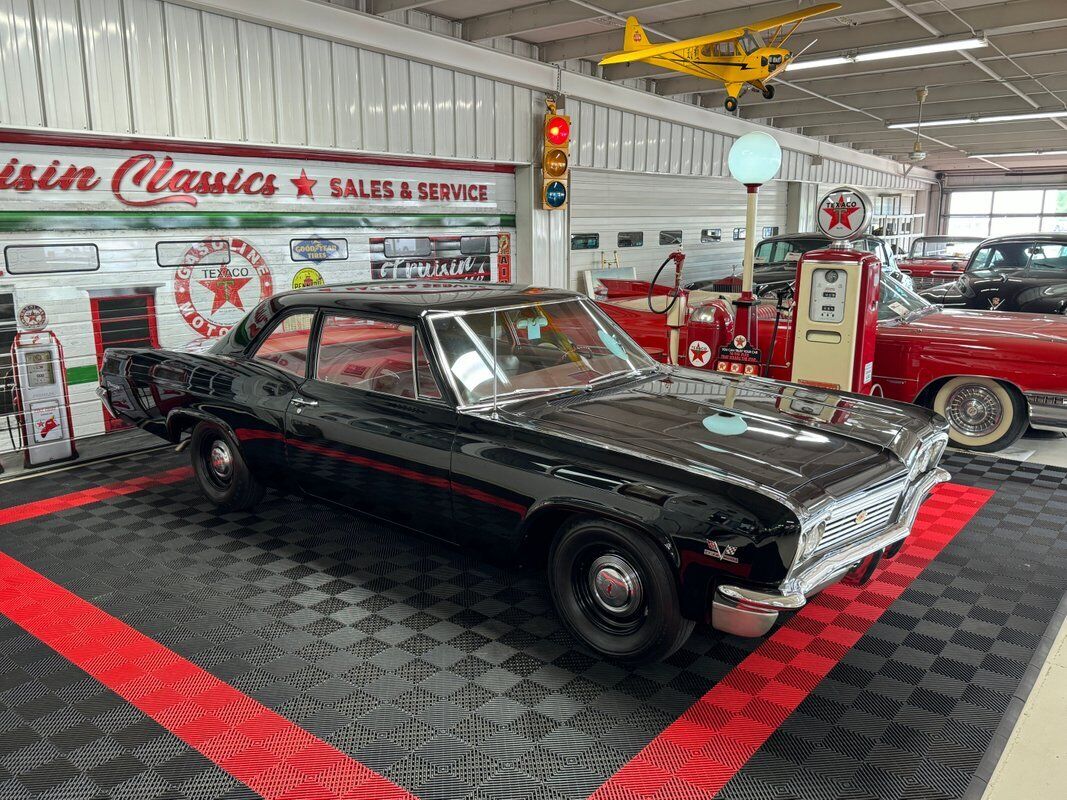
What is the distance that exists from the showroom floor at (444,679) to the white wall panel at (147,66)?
3.39 meters

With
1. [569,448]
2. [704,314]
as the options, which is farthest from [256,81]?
[569,448]

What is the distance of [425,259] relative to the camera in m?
8.69

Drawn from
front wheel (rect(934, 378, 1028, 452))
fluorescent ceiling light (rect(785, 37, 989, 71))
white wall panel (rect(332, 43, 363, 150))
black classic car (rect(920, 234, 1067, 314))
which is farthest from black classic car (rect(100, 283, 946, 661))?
black classic car (rect(920, 234, 1067, 314))

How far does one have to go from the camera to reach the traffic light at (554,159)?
9594 mm

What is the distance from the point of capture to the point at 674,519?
2.63 metres

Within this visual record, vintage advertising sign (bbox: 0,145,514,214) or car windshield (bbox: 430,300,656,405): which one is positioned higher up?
vintage advertising sign (bbox: 0,145,514,214)

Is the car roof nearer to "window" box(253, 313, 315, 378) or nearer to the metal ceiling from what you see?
"window" box(253, 313, 315, 378)

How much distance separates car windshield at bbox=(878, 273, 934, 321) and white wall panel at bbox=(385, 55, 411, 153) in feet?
16.1

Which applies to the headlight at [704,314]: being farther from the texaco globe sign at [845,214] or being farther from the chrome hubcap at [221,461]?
the chrome hubcap at [221,461]

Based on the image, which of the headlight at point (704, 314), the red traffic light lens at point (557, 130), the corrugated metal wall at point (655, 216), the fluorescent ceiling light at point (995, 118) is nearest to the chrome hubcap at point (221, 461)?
the headlight at point (704, 314)

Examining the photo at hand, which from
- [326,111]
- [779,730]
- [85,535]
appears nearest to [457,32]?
[326,111]

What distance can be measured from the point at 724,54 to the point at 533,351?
5.82m

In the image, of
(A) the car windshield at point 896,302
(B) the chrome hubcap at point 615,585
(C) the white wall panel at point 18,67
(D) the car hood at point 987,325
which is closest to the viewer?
(B) the chrome hubcap at point 615,585

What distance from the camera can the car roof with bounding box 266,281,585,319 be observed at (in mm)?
3578
